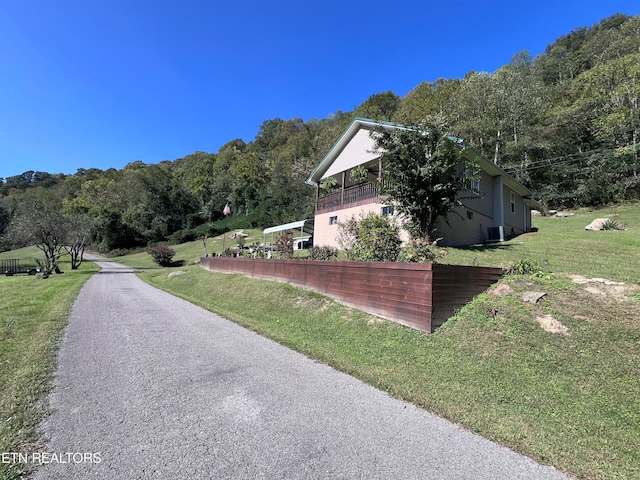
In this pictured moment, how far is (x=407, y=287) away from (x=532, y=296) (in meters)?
2.13

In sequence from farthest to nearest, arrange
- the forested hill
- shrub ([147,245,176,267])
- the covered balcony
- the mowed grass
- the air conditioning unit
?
1. shrub ([147,245,176,267])
2. the forested hill
3. the air conditioning unit
4. the covered balcony
5. the mowed grass

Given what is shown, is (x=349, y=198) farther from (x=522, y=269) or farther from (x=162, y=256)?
(x=162, y=256)

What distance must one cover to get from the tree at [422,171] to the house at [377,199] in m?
2.81

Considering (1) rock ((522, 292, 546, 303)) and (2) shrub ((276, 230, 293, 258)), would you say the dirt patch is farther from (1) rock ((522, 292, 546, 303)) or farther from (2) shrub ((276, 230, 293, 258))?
(2) shrub ((276, 230, 293, 258))

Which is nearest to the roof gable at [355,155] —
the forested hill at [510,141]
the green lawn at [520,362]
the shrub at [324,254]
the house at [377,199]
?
the house at [377,199]

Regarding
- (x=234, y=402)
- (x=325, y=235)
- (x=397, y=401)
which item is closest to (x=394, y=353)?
(x=397, y=401)

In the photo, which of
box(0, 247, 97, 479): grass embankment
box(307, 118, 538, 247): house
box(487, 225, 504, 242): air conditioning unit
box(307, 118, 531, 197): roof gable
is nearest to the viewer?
box(0, 247, 97, 479): grass embankment

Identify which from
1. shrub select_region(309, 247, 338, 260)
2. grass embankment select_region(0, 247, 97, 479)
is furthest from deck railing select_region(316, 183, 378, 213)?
grass embankment select_region(0, 247, 97, 479)

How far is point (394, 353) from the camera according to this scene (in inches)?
198

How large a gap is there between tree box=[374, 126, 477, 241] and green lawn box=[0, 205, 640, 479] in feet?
13.9

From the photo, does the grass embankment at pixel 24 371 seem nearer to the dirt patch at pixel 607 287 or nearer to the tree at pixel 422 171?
the dirt patch at pixel 607 287

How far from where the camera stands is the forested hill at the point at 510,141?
90.5 ft

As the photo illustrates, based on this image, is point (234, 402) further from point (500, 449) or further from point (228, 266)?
point (228, 266)

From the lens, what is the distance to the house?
607 inches
